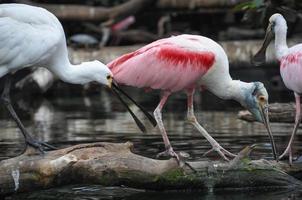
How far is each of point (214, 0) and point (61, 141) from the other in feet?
36.9

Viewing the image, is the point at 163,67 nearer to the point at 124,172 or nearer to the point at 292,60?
the point at 292,60

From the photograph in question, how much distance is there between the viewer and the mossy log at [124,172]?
822cm

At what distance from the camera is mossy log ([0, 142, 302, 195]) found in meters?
8.22

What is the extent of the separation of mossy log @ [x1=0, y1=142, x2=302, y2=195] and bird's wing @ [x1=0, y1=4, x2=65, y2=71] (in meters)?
1.29

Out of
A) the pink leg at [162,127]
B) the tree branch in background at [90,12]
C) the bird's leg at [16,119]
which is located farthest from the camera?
the tree branch in background at [90,12]

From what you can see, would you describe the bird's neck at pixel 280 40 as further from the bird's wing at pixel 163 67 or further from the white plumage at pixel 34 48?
the white plumage at pixel 34 48

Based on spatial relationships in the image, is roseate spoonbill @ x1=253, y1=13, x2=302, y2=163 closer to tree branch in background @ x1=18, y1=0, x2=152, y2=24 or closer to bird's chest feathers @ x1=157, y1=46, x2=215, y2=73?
bird's chest feathers @ x1=157, y1=46, x2=215, y2=73

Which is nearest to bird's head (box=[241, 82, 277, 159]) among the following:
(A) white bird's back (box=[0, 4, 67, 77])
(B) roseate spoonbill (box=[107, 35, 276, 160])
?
(B) roseate spoonbill (box=[107, 35, 276, 160])

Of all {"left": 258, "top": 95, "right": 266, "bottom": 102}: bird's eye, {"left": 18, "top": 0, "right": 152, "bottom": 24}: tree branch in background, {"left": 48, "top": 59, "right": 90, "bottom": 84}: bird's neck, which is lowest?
{"left": 18, "top": 0, "right": 152, "bottom": 24}: tree branch in background

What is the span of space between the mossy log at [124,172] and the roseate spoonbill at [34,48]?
0.93 metres

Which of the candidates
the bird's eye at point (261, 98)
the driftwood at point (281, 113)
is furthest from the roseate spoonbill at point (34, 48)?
the driftwood at point (281, 113)

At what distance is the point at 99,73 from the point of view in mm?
9242

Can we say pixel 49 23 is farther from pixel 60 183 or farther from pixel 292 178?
pixel 292 178

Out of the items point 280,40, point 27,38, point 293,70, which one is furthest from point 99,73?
point 280,40
